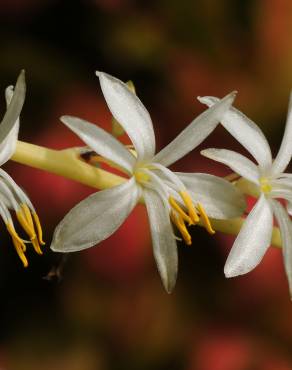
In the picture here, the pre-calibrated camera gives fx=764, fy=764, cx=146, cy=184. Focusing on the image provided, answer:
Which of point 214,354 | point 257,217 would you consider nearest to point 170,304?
point 214,354

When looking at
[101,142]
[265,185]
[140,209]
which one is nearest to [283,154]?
[265,185]

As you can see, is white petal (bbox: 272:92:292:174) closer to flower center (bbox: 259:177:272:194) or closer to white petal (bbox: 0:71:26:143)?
flower center (bbox: 259:177:272:194)

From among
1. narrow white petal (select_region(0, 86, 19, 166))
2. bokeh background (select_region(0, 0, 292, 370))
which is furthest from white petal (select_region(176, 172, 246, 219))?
bokeh background (select_region(0, 0, 292, 370))

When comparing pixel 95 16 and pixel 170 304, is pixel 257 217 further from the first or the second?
pixel 95 16

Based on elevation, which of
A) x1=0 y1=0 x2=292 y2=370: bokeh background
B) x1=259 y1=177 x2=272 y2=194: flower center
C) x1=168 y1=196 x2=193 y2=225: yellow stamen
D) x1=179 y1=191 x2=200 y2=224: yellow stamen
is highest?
x1=259 y1=177 x2=272 y2=194: flower center

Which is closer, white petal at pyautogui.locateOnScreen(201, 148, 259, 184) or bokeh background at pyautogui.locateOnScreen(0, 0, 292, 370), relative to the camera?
white petal at pyautogui.locateOnScreen(201, 148, 259, 184)

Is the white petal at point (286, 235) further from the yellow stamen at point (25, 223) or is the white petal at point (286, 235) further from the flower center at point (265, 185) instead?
the yellow stamen at point (25, 223)

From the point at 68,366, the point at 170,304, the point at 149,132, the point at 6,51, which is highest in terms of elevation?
the point at 149,132
